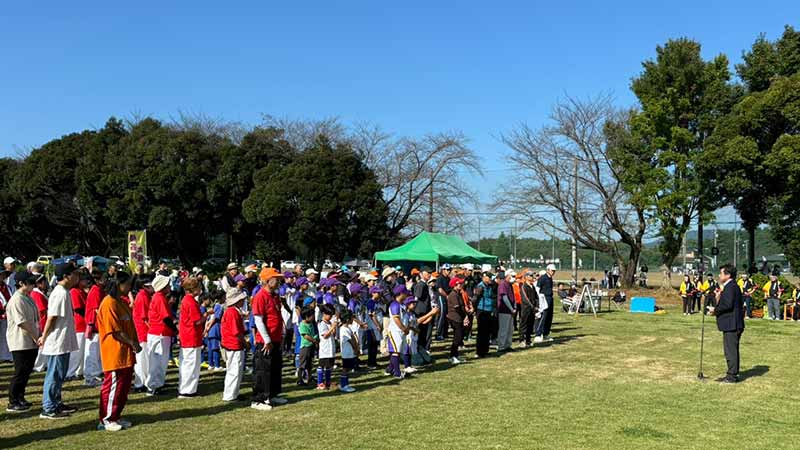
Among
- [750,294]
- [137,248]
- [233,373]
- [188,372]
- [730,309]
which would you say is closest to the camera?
[233,373]

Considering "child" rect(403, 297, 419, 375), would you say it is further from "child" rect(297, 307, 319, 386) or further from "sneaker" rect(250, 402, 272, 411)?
"sneaker" rect(250, 402, 272, 411)

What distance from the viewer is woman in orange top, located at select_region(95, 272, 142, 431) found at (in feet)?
23.7

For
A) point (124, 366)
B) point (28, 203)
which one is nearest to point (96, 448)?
point (124, 366)

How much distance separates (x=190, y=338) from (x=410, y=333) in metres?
4.04

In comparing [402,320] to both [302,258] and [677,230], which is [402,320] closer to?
[677,230]

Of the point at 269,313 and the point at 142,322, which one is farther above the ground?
the point at 269,313

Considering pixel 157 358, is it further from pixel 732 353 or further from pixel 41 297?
pixel 732 353

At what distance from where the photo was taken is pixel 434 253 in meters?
25.5

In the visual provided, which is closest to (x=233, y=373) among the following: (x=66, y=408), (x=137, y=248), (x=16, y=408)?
(x=66, y=408)

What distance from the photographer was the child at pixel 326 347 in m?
9.72

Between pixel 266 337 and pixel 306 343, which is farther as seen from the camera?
pixel 306 343

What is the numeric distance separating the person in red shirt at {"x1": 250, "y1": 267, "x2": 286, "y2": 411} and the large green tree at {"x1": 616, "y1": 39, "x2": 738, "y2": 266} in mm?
27884

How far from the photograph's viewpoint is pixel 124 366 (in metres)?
7.26

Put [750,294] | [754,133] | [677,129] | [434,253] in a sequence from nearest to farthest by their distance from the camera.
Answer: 1. [750,294]
2. [434,253]
3. [754,133]
4. [677,129]
